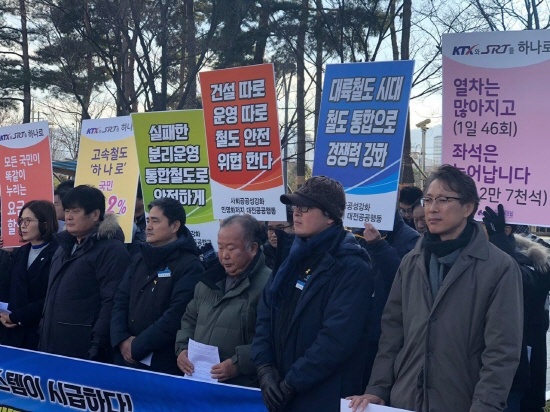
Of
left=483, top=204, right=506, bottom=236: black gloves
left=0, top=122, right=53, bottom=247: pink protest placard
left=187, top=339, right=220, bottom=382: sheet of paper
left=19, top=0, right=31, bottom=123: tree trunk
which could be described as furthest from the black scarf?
left=19, top=0, right=31, bottom=123: tree trunk

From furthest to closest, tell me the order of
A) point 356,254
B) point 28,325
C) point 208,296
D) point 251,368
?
point 28,325
point 208,296
point 251,368
point 356,254

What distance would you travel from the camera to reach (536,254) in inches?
177

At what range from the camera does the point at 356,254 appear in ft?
13.3

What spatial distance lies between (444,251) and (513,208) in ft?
3.87

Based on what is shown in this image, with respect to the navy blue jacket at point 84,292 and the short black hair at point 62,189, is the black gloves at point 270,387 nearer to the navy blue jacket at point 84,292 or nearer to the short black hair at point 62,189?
the navy blue jacket at point 84,292

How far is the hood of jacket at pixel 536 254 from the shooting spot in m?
4.48

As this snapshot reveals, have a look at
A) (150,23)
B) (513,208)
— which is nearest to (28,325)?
(513,208)

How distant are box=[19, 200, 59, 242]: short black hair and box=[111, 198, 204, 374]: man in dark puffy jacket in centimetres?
128

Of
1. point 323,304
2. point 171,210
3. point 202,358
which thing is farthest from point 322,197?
point 171,210

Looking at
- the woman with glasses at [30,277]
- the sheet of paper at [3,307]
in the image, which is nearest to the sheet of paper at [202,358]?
the woman with glasses at [30,277]

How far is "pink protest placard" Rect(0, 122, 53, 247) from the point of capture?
759 centimetres

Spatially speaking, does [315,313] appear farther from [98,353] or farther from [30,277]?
[30,277]

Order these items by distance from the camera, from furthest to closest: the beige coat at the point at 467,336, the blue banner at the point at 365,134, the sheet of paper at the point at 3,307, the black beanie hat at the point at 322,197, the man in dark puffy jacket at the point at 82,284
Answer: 1. the sheet of paper at the point at 3,307
2. the man in dark puffy jacket at the point at 82,284
3. the blue banner at the point at 365,134
4. the black beanie hat at the point at 322,197
5. the beige coat at the point at 467,336

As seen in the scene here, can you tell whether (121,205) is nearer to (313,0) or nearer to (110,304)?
(110,304)
